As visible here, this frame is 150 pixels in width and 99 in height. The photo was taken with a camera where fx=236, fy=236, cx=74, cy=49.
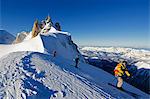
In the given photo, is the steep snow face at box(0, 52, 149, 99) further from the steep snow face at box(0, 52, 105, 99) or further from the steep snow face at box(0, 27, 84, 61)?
the steep snow face at box(0, 27, 84, 61)

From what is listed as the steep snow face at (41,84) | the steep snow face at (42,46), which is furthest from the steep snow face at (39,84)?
the steep snow face at (42,46)

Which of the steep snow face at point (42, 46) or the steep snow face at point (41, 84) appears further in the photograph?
the steep snow face at point (42, 46)

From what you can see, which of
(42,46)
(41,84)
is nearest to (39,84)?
(41,84)

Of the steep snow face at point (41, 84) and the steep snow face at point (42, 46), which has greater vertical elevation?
the steep snow face at point (42, 46)

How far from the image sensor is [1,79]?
16031mm

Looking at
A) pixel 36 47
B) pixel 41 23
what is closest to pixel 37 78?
pixel 36 47

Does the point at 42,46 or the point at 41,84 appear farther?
the point at 42,46

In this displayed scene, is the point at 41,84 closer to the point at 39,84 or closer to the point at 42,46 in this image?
the point at 39,84

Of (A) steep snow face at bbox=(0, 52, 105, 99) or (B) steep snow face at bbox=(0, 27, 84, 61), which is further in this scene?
(B) steep snow face at bbox=(0, 27, 84, 61)

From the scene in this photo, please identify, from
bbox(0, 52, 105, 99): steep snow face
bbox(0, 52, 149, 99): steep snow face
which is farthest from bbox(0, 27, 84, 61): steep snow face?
bbox(0, 52, 149, 99): steep snow face

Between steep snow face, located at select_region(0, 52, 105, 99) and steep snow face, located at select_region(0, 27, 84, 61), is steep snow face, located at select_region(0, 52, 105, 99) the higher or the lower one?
the lower one

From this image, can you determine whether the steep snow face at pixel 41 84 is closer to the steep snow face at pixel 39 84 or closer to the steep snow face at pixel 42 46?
the steep snow face at pixel 39 84

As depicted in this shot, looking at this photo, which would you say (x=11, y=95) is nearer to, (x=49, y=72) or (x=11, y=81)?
(x=11, y=81)

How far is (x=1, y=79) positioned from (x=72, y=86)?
15.9 ft
